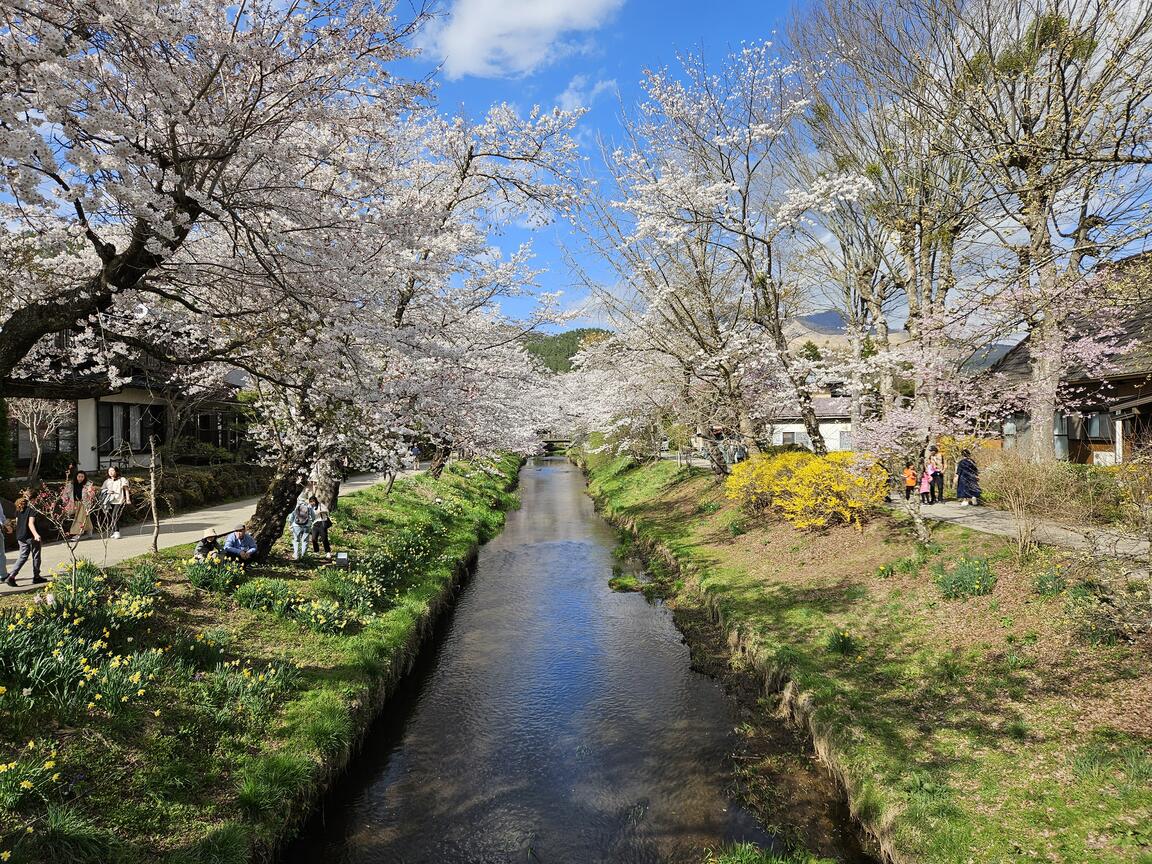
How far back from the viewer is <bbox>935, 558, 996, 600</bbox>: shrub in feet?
29.8

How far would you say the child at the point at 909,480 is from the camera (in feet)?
42.3

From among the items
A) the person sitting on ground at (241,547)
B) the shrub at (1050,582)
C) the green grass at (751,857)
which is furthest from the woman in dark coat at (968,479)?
the person sitting on ground at (241,547)

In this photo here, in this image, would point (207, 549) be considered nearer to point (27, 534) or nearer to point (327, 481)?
point (27, 534)

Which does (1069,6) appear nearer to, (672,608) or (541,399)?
(672,608)

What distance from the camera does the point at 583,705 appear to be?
31.3 ft

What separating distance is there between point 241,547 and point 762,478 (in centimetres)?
1194

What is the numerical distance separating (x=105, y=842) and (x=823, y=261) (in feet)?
62.6

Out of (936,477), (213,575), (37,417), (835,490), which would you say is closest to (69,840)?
(213,575)

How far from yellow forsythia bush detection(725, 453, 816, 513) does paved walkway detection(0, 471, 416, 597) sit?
1310 cm

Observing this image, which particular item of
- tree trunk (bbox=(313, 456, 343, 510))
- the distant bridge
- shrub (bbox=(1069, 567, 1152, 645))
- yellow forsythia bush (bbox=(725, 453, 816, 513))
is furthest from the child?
the distant bridge

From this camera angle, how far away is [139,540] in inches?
518

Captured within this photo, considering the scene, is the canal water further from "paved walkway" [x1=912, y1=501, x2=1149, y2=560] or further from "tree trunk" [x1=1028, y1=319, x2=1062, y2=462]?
"tree trunk" [x1=1028, y1=319, x2=1062, y2=462]

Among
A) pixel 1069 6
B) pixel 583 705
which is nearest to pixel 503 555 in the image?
pixel 583 705

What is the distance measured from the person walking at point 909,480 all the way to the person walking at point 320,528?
11953mm
